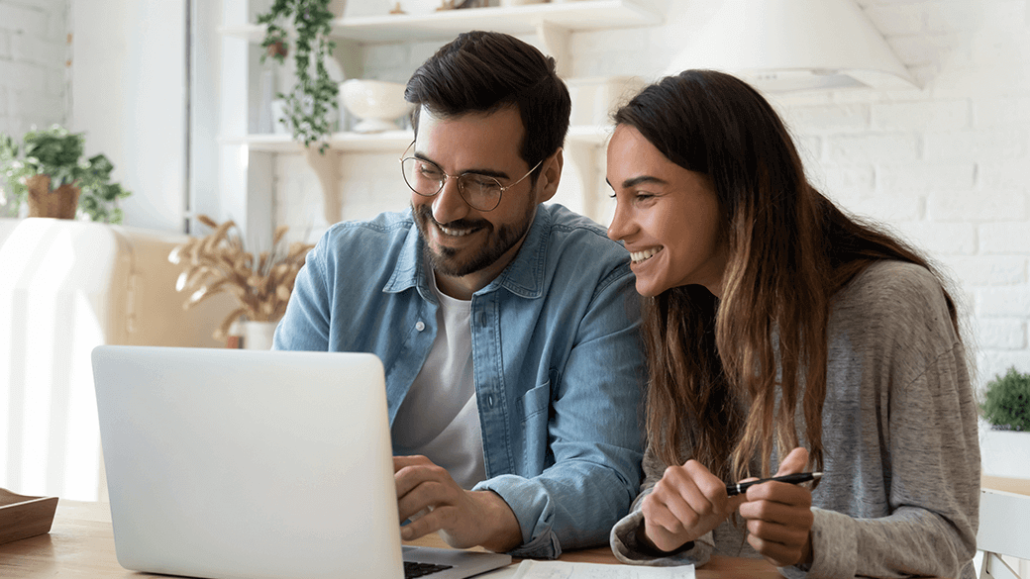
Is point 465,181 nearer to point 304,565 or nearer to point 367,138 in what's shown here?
point 304,565

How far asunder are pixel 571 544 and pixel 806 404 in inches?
12.0

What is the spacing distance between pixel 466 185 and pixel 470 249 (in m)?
0.09

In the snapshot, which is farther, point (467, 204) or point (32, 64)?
point (32, 64)

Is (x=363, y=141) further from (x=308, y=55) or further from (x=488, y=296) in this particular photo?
(x=488, y=296)

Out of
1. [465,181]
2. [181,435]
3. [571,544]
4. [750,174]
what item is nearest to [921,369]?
[750,174]

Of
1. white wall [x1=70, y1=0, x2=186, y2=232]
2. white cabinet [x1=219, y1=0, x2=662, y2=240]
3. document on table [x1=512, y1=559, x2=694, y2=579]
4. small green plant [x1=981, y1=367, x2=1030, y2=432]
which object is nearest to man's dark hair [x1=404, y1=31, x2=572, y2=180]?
document on table [x1=512, y1=559, x2=694, y2=579]

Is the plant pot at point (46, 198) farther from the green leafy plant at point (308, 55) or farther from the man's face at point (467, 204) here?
the man's face at point (467, 204)

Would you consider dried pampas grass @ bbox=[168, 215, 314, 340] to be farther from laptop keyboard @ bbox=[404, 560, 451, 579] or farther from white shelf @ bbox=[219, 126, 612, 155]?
laptop keyboard @ bbox=[404, 560, 451, 579]

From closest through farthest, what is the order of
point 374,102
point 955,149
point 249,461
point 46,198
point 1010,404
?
1. point 249,461
2. point 1010,404
3. point 955,149
4. point 46,198
5. point 374,102

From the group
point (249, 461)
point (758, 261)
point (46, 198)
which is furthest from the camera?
point (46, 198)

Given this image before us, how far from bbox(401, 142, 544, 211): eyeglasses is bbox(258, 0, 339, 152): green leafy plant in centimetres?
139

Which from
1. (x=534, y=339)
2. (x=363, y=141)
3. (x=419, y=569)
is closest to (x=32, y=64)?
(x=363, y=141)

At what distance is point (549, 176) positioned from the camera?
4.87ft

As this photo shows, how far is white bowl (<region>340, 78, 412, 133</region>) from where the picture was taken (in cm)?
260
